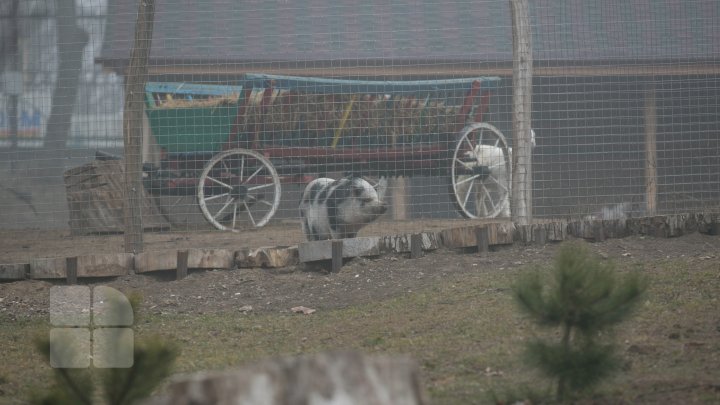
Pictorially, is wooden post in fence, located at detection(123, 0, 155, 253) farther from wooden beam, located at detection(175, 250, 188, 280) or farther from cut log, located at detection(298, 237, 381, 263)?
cut log, located at detection(298, 237, 381, 263)

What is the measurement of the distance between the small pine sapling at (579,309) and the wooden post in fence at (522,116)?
5.02 meters

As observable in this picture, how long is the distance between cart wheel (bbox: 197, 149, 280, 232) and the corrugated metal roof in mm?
1300

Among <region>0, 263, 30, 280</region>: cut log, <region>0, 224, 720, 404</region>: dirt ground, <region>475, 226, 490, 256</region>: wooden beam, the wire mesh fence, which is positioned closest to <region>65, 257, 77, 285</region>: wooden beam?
<region>0, 224, 720, 404</region>: dirt ground

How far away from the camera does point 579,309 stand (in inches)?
168

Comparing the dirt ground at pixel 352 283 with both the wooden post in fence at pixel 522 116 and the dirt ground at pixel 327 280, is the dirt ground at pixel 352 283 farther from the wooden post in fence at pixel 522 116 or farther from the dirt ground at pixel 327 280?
the wooden post in fence at pixel 522 116

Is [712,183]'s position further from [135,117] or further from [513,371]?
[135,117]

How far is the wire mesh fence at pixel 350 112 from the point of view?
986 cm

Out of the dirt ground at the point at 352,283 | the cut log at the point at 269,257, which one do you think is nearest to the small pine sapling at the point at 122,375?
the dirt ground at the point at 352,283

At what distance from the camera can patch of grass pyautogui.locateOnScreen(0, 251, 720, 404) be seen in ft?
16.5

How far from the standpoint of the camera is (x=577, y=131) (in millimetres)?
12430

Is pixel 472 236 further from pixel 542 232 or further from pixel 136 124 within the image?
pixel 136 124

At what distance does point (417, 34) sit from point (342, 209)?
284 centimetres

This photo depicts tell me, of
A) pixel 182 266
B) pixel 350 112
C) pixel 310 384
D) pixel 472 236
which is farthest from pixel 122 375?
pixel 350 112

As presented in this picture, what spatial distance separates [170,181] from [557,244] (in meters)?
5.32
